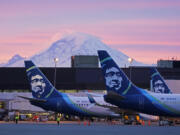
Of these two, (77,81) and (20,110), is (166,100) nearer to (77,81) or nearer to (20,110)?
(20,110)

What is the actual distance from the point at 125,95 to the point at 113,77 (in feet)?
10.2

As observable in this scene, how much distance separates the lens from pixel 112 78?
8156 cm

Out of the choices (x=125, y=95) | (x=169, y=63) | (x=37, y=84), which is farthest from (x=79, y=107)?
(x=169, y=63)

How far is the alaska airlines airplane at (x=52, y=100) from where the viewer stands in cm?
9869

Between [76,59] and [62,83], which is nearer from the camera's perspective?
[62,83]

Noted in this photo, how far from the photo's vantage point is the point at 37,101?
97.1m

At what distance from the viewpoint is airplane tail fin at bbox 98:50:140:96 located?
266 ft

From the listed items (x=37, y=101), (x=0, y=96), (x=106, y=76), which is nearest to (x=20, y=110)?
(x=0, y=96)

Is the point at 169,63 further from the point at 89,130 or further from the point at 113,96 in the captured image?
the point at 89,130

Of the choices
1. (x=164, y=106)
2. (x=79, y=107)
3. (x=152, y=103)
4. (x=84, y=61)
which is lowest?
(x=164, y=106)

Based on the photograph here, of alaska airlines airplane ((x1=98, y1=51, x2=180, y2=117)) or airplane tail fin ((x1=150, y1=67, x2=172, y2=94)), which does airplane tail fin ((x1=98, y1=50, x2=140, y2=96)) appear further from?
airplane tail fin ((x1=150, y1=67, x2=172, y2=94))

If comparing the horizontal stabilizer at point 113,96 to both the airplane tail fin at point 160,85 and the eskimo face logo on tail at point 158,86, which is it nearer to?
the airplane tail fin at point 160,85

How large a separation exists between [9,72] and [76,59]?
30132 millimetres

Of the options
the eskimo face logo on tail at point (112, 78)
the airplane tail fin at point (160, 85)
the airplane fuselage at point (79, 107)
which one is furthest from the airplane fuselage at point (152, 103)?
the airplane tail fin at point (160, 85)
